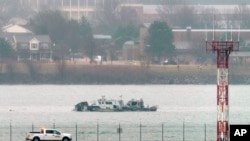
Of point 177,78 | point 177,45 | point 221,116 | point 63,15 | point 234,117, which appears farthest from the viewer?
point 63,15

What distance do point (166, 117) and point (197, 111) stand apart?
302 inches

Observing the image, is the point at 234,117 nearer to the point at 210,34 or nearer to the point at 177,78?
the point at 177,78

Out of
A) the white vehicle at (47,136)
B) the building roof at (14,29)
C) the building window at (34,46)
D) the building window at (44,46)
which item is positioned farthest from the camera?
the building roof at (14,29)

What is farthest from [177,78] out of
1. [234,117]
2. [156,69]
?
[234,117]

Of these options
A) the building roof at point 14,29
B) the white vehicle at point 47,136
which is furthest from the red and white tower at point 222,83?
the building roof at point 14,29

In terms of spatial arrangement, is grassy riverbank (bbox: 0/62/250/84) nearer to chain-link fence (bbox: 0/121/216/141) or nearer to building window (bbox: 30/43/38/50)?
building window (bbox: 30/43/38/50)

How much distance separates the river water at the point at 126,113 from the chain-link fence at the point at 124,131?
50 mm

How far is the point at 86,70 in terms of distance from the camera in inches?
6230

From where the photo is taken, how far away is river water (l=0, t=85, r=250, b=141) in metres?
89.9

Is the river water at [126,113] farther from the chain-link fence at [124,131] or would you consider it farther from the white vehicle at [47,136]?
the white vehicle at [47,136]

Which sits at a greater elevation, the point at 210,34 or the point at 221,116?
the point at 210,34

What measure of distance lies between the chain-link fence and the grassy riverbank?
2579 inches

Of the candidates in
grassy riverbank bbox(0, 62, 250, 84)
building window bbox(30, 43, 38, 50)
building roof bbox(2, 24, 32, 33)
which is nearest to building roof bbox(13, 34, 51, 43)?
building window bbox(30, 43, 38, 50)

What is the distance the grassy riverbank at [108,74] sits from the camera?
515ft
